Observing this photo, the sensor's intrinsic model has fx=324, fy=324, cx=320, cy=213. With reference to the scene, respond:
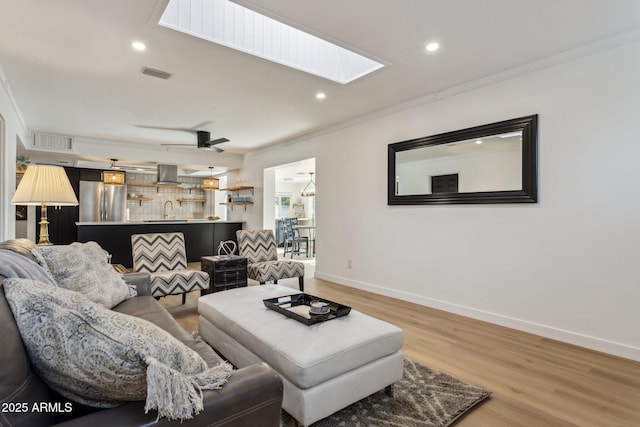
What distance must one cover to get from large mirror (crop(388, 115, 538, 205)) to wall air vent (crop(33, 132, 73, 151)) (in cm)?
586

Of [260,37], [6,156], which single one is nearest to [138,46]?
[260,37]

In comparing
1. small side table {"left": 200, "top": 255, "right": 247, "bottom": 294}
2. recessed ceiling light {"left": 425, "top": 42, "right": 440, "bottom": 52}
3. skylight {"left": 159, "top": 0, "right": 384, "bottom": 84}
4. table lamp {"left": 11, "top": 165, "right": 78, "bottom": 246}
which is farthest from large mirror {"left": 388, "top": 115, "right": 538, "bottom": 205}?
table lamp {"left": 11, "top": 165, "right": 78, "bottom": 246}

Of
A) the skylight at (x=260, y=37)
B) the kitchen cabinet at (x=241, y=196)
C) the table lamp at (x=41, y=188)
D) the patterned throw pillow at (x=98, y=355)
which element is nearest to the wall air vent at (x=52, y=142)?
the kitchen cabinet at (x=241, y=196)

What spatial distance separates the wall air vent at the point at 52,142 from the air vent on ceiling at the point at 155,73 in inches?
154

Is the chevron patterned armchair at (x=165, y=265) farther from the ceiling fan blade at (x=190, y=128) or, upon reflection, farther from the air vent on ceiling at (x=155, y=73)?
the ceiling fan blade at (x=190, y=128)

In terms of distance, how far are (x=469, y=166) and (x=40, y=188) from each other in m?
4.28

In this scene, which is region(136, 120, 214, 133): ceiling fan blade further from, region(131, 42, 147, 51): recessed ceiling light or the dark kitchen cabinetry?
the dark kitchen cabinetry

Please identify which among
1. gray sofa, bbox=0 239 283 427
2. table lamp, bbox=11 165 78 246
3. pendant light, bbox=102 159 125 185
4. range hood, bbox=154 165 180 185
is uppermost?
range hood, bbox=154 165 180 185

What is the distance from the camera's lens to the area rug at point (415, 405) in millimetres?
1777

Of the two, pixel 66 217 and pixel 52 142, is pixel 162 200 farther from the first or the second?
pixel 52 142

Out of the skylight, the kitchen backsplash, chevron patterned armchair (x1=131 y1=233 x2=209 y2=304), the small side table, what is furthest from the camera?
the kitchen backsplash

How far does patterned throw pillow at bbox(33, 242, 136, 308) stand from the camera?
6.57ft

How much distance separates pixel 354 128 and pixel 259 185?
10.5 feet

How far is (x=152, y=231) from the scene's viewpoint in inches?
264
